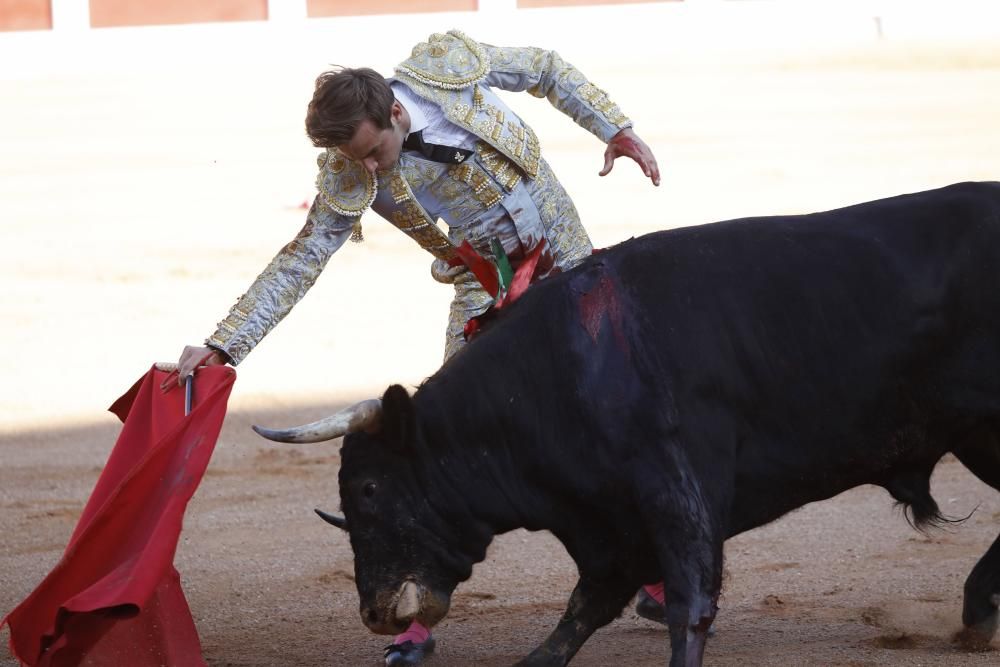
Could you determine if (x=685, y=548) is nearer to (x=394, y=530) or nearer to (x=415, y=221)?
(x=394, y=530)

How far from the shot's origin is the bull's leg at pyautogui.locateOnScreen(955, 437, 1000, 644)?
3209 millimetres

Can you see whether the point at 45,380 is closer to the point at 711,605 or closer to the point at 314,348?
the point at 314,348

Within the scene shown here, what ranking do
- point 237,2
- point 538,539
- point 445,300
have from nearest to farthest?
point 538,539 < point 445,300 < point 237,2

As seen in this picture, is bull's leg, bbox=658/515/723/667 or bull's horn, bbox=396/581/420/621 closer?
bull's leg, bbox=658/515/723/667

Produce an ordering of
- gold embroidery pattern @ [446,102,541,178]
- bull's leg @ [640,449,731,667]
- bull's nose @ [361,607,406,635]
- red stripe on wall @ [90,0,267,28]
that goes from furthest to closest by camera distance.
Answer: red stripe on wall @ [90,0,267,28] < gold embroidery pattern @ [446,102,541,178] < bull's nose @ [361,607,406,635] < bull's leg @ [640,449,731,667]

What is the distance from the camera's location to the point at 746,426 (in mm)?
2854

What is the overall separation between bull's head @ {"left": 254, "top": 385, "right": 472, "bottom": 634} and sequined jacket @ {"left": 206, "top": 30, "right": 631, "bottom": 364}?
16.0 inches

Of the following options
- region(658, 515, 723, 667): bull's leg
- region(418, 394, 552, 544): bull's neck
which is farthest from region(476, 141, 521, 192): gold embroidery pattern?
region(658, 515, 723, 667): bull's leg

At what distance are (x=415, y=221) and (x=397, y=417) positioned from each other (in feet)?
1.76

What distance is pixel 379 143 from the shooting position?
119 inches

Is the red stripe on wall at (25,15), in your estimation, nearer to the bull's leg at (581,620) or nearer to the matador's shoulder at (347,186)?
the matador's shoulder at (347,186)

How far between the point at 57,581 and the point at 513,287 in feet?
3.49

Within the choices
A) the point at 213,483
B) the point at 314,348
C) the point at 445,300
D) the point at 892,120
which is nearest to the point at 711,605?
the point at 213,483

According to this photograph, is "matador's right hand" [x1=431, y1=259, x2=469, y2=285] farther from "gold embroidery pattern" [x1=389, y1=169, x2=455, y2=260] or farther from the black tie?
the black tie
